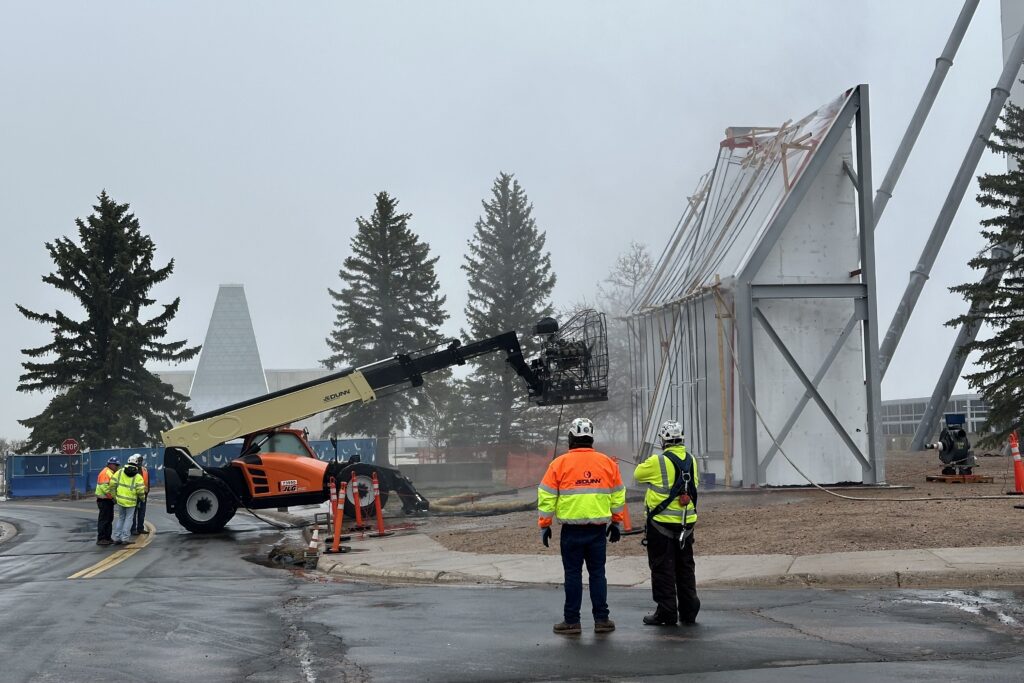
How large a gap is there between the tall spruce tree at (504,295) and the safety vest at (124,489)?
93.9 feet

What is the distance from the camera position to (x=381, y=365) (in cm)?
2442

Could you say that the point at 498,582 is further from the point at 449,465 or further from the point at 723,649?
the point at 449,465

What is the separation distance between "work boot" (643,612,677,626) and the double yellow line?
8785 millimetres

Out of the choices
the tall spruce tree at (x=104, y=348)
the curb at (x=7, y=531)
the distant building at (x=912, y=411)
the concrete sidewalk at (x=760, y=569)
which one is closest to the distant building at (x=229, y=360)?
the tall spruce tree at (x=104, y=348)

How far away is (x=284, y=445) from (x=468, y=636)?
15.2 meters

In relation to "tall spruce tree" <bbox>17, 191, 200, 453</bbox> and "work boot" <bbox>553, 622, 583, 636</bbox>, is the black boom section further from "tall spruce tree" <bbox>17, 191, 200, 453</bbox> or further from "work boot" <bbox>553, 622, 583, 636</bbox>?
"tall spruce tree" <bbox>17, 191, 200, 453</bbox>

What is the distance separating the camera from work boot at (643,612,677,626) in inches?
387

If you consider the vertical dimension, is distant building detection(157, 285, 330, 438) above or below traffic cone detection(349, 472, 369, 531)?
above

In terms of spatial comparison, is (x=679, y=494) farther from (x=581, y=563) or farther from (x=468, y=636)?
(x=468, y=636)

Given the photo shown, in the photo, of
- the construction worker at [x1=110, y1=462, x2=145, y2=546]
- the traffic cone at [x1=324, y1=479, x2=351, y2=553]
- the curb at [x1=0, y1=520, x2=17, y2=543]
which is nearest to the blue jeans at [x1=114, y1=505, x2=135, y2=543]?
the construction worker at [x1=110, y1=462, x2=145, y2=546]

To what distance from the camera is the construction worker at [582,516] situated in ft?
31.4

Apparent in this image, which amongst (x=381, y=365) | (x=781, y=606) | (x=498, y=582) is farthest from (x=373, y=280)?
(x=781, y=606)

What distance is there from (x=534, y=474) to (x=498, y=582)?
22.8 meters

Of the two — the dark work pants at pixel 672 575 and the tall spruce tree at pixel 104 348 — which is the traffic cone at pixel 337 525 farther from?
the tall spruce tree at pixel 104 348
